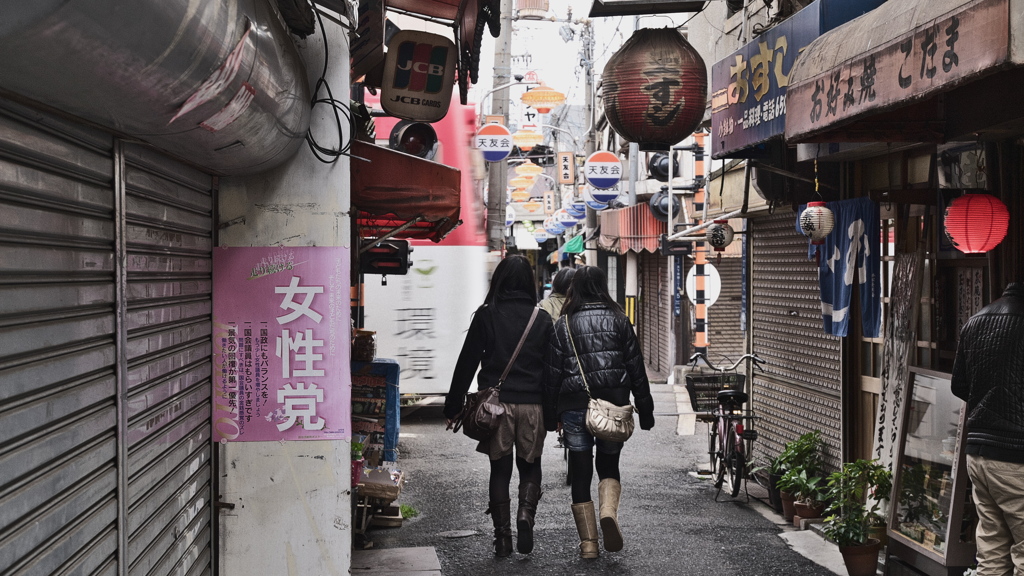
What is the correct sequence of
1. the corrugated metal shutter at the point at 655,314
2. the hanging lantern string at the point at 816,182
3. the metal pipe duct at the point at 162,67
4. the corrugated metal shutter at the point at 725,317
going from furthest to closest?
the corrugated metal shutter at the point at 655,314
the corrugated metal shutter at the point at 725,317
the hanging lantern string at the point at 816,182
the metal pipe duct at the point at 162,67

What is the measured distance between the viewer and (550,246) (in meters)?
66.5

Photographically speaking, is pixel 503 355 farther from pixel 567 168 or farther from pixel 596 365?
pixel 567 168

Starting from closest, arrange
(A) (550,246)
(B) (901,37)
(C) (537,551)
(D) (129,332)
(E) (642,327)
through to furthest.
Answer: (D) (129,332) < (B) (901,37) < (C) (537,551) < (E) (642,327) < (A) (550,246)

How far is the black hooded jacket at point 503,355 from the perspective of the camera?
8383mm

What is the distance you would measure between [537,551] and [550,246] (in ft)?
191

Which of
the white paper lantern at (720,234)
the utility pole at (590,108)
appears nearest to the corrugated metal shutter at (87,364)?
the white paper lantern at (720,234)

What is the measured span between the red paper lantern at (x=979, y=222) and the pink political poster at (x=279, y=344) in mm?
4236

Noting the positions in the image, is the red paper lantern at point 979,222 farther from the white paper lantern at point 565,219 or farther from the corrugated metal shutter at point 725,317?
the white paper lantern at point 565,219

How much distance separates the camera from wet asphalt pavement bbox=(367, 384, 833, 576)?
7988 millimetres

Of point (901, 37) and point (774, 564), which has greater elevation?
point (901, 37)

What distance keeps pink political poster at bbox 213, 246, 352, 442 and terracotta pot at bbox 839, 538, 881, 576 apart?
13.8ft

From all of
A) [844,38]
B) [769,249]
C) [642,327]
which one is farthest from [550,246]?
[844,38]

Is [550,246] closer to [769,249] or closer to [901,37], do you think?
[769,249]

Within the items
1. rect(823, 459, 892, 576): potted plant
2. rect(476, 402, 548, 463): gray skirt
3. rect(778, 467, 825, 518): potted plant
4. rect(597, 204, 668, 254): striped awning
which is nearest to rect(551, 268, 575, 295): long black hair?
rect(476, 402, 548, 463): gray skirt
